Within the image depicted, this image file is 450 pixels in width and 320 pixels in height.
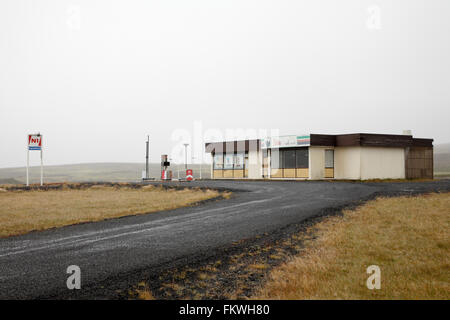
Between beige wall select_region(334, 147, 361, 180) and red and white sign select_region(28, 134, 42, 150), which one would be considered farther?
beige wall select_region(334, 147, 361, 180)

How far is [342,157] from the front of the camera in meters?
32.9

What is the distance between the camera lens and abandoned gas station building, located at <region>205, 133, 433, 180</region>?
103 feet

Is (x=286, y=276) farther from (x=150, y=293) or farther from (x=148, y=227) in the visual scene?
(x=148, y=227)

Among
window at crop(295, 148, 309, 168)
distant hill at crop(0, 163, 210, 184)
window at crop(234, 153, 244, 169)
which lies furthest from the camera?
distant hill at crop(0, 163, 210, 184)

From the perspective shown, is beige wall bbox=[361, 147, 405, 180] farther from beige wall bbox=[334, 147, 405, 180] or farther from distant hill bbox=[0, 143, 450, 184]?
distant hill bbox=[0, 143, 450, 184]

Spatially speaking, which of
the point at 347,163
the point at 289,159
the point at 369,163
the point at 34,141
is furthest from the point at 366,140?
the point at 34,141

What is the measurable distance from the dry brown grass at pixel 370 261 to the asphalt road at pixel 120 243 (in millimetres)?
1834

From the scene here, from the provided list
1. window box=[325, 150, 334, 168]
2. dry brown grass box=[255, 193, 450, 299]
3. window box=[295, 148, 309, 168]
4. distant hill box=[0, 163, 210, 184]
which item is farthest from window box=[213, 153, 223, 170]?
distant hill box=[0, 163, 210, 184]

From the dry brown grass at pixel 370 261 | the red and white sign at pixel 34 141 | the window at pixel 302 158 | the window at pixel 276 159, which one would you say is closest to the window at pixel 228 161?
the window at pixel 276 159

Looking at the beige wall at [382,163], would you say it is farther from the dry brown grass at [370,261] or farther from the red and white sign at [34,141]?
the red and white sign at [34,141]

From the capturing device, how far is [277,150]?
35.3m

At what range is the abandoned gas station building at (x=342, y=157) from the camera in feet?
103

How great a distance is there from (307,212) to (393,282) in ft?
23.2

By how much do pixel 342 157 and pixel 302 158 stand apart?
3804mm
